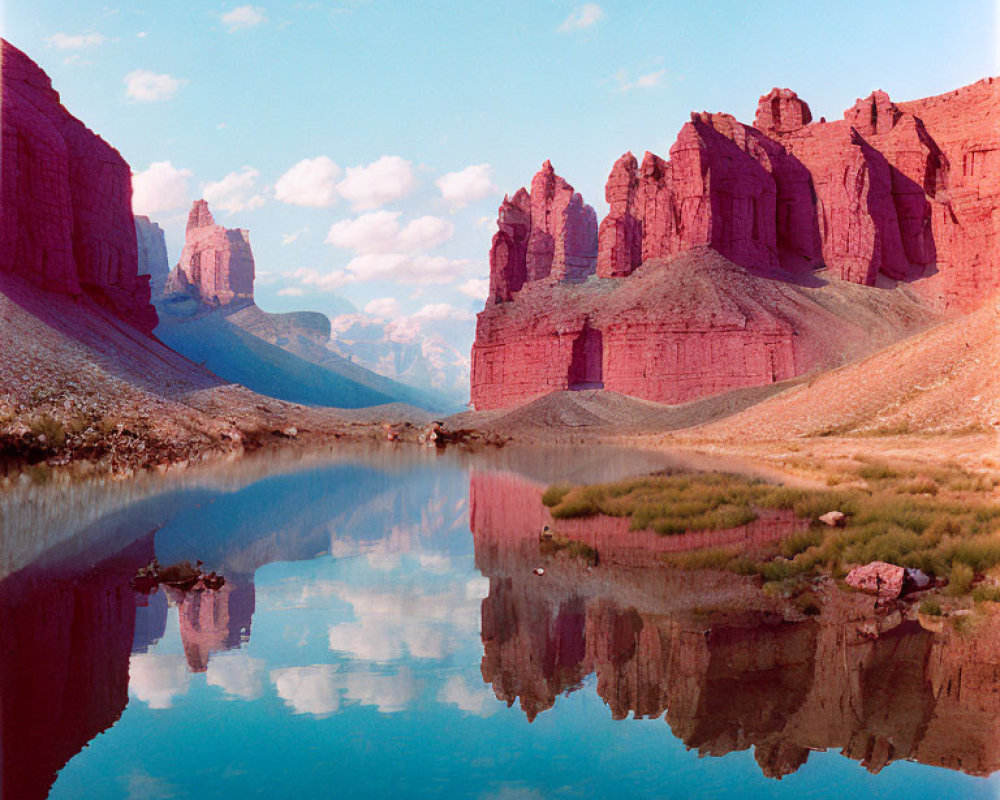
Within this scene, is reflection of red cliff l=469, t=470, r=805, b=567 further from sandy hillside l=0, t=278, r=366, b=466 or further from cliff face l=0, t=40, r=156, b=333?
cliff face l=0, t=40, r=156, b=333

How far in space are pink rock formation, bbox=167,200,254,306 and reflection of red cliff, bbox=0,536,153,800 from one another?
13911cm

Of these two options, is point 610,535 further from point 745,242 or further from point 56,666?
point 745,242

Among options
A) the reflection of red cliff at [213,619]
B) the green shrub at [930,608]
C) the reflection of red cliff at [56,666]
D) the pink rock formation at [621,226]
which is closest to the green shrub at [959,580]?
the green shrub at [930,608]

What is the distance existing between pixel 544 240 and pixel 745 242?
86.3 feet

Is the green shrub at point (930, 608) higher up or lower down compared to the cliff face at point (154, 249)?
lower down

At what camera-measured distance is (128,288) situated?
74125mm

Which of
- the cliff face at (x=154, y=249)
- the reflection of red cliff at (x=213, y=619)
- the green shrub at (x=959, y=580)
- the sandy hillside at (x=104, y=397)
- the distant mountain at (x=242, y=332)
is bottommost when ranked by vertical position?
A: the reflection of red cliff at (x=213, y=619)

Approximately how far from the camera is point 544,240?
9750cm

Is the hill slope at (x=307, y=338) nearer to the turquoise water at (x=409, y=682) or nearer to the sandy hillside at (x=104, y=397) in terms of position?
the sandy hillside at (x=104, y=397)

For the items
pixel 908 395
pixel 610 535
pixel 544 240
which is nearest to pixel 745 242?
pixel 544 240

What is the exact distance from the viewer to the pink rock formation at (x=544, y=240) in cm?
9631

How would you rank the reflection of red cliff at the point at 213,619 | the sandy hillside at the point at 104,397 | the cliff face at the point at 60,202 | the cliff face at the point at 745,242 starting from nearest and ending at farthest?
the reflection of red cliff at the point at 213,619 < the sandy hillside at the point at 104,397 < the cliff face at the point at 60,202 < the cliff face at the point at 745,242

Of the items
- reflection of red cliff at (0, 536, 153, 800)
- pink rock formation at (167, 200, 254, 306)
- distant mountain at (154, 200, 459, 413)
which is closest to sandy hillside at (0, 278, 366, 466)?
reflection of red cliff at (0, 536, 153, 800)

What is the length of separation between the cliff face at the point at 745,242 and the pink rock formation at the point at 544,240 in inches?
11.9
